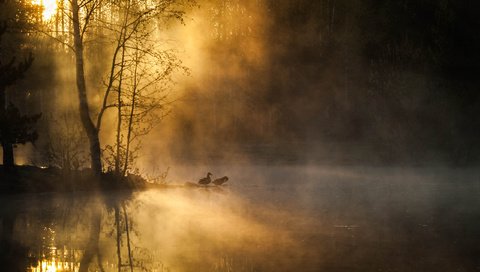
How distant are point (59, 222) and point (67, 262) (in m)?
4.53

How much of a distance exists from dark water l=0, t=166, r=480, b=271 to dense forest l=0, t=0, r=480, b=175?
848 centimetres

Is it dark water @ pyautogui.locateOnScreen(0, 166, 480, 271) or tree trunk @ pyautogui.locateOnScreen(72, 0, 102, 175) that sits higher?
tree trunk @ pyautogui.locateOnScreen(72, 0, 102, 175)

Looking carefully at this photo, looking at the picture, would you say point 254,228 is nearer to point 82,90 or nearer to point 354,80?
point 82,90

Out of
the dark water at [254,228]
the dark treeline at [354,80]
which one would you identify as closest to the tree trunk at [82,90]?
the dark water at [254,228]

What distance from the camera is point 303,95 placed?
48.7 metres

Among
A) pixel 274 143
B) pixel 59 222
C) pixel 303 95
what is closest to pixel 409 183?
pixel 59 222

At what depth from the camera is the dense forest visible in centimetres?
3195

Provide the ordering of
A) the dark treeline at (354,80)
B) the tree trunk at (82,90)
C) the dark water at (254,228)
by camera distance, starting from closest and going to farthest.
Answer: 1. the dark water at (254,228)
2. the tree trunk at (82,90)
3. the dark treeline at (354,80)

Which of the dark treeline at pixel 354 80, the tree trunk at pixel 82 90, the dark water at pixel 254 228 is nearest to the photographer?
the dark water at pixel 254 228

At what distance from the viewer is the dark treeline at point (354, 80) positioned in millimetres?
31891

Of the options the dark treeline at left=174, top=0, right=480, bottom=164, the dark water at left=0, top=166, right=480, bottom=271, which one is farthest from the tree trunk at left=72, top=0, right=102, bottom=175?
the dark treeline at left=174, top=0, right=480, bottom=164

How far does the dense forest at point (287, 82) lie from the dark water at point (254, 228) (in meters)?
8.48

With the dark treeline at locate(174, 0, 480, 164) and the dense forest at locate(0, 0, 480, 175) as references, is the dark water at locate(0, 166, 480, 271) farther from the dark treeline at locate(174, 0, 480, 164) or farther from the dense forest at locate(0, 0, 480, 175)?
the dense forest at locate(0, 0, 480, 175)

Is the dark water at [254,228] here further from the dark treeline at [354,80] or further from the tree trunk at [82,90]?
the dark treeline at [354,80]
